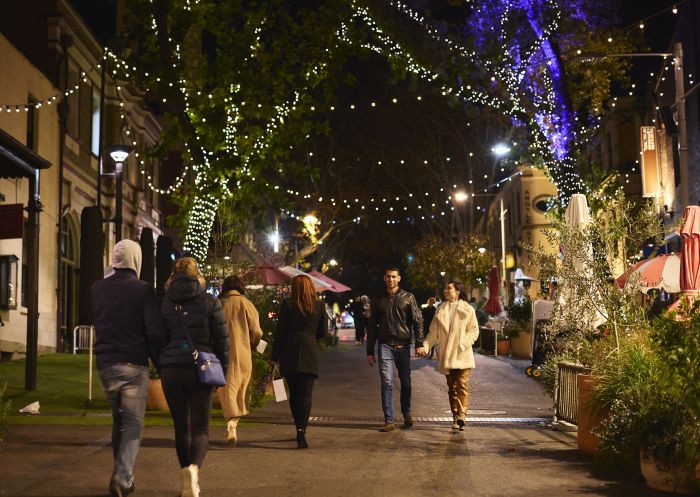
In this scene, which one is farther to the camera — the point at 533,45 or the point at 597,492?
the point at 533,45

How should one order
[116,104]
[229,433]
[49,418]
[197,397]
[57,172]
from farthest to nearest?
[116,104] < [57,172] < [49,418] < [229,433] < [197,397]

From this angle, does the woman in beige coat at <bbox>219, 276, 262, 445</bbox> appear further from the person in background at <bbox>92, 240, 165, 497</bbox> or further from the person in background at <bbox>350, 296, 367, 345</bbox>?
the person in background at <bbox>350, 296, 367, 345</bbox>

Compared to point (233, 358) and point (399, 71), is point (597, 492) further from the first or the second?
point (399, 71)

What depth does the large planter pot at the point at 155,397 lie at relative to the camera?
45.1 ft

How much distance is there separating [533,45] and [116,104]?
50.1 ft

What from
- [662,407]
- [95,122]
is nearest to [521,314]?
[95,122]

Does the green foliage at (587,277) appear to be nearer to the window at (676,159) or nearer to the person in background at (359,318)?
the window at (676,159)

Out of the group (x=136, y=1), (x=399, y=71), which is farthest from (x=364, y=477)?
(x=399, y=71)

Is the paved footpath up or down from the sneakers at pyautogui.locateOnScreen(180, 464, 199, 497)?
down

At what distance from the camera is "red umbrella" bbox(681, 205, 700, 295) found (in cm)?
1459

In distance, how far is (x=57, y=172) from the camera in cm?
2677

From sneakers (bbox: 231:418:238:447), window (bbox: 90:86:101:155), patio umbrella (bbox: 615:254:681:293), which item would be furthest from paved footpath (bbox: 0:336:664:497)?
window (bbox: 90:86:101:155)

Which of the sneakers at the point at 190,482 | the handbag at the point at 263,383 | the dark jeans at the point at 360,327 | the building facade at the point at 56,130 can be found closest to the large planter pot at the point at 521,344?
the dark jeans at the point at 360,327

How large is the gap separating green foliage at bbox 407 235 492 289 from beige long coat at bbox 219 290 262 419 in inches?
1535
